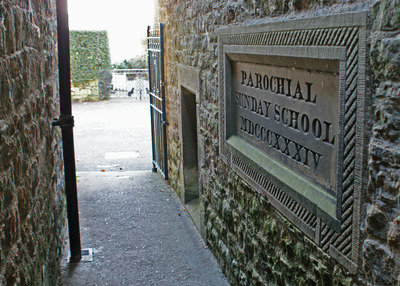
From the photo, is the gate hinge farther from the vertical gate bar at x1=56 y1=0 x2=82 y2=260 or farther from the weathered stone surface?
the weathered stone surface

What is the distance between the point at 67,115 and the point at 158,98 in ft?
11.0

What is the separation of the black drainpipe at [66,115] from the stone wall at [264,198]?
130cm

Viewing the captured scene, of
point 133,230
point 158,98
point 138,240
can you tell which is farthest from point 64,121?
point 158,98

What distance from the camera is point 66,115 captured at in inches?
185

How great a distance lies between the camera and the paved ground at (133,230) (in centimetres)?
468

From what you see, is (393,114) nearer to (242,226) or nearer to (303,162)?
(303,162)

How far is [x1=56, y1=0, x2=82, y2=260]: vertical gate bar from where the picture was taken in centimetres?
462

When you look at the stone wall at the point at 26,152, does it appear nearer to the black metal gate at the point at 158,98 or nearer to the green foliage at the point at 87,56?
the black metal gate at the point at 158,98

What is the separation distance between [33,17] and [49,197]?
1.46 m

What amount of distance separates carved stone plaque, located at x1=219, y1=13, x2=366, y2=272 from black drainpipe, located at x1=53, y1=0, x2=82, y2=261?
1573 mm

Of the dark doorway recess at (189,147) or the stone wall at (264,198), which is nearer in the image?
the stone wall at (264,198)

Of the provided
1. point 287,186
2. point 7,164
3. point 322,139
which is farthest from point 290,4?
point 7,164

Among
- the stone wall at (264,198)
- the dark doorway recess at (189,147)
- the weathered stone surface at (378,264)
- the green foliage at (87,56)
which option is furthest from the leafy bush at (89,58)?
the weathered stone surface at (378,264)

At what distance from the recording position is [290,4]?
107 inches
